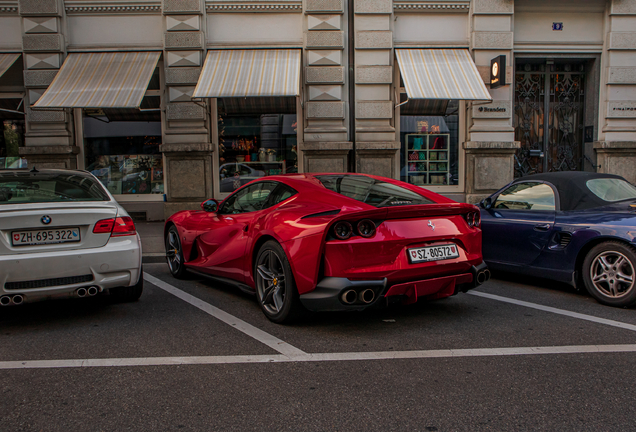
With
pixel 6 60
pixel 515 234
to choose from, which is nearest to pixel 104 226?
pixel 515 234

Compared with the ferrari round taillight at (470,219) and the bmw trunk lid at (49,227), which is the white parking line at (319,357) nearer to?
the bmw trunk lid at (49,227)

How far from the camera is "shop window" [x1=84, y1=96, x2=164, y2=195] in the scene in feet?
42.2

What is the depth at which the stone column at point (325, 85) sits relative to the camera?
39.8 ft

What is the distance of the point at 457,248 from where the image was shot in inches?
174

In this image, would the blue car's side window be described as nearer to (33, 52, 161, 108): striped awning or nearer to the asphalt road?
the asphalt road

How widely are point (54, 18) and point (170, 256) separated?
836 cm

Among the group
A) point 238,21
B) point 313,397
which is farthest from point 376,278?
point 238,21

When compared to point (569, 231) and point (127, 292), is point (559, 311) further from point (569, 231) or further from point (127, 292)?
point (127, 292)

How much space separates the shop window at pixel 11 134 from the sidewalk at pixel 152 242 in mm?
3544

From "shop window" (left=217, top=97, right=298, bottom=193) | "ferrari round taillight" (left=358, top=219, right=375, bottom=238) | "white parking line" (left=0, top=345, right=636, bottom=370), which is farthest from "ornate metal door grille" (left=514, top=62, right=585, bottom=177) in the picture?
"ferrari round taillight" (left=358, top=219, right=375, bottom=238)

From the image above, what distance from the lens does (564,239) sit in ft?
18.2

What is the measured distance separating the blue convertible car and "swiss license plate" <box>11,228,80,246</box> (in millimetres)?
4523

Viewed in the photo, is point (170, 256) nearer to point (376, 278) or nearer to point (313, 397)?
point (376, 278)

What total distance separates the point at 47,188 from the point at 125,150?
27.3 ft
